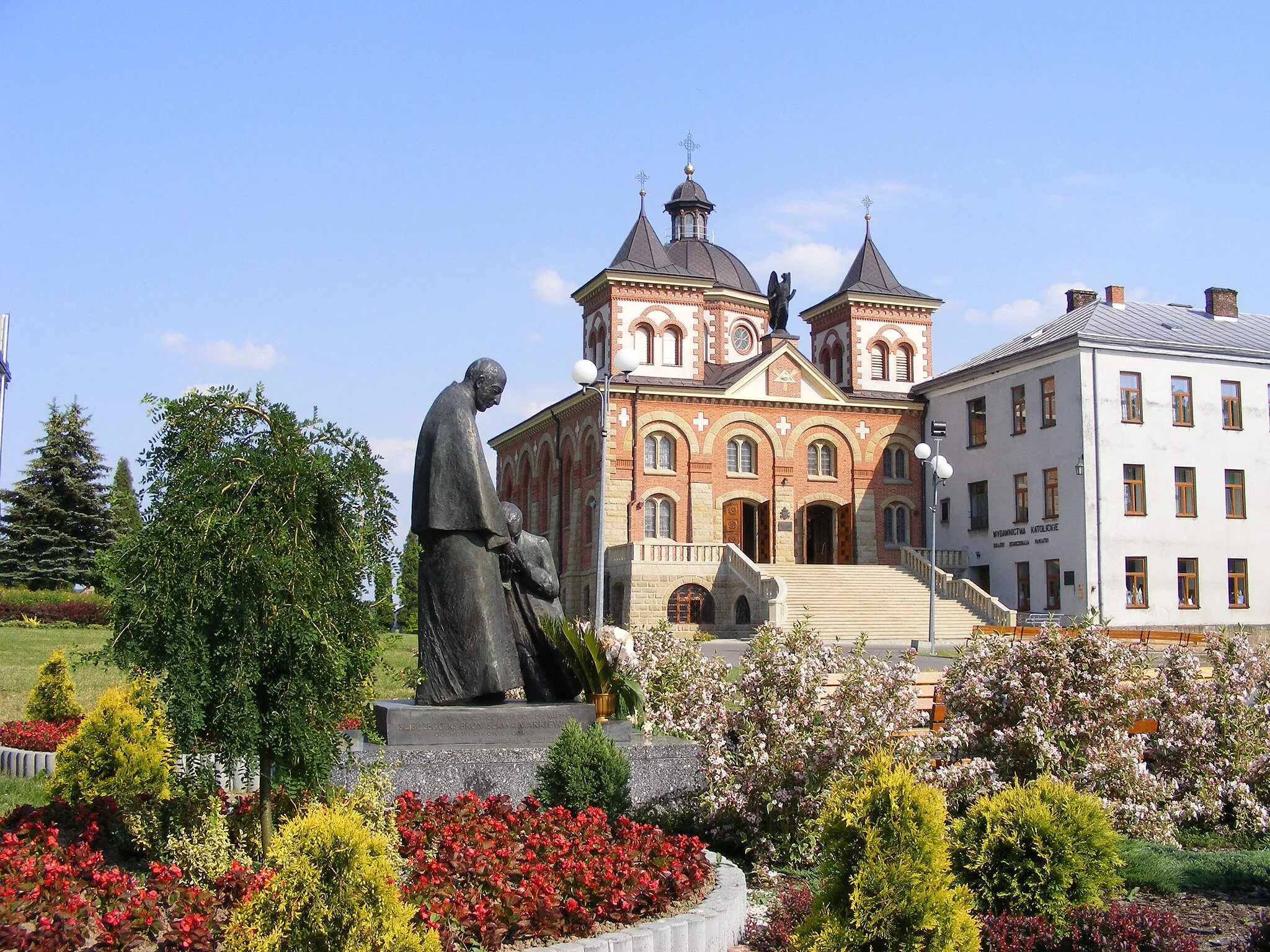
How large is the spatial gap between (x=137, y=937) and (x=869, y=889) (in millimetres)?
3435

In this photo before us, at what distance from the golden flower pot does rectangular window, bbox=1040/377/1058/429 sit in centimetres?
3182

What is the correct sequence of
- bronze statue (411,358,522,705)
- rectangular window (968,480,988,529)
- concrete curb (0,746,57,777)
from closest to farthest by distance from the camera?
bronze statue (411,358,522,705)
concrete curb (0,746,57,777)
rectangular window (968,480,988,529)

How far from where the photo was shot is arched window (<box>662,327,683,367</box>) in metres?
44.5

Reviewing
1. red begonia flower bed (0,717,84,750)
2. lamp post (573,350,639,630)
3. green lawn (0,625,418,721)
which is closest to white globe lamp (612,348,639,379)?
lamp post (573,350,639,630)

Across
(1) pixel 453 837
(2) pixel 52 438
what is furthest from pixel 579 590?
(1) pixel 453 837

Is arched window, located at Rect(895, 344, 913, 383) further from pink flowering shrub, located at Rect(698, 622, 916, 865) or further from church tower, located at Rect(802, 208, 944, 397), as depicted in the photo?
pink flowering shrub, located at Rect(698, 622, 916, 865)

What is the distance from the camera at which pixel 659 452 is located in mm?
42750

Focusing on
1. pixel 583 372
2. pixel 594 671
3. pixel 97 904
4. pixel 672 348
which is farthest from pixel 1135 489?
pixel 97 904

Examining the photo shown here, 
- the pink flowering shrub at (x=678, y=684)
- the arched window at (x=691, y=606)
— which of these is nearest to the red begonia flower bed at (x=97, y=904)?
the pink flowering shrub at (x=678, y=684)

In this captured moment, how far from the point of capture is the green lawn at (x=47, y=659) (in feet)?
56.2

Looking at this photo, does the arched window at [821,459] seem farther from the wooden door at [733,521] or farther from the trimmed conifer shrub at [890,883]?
the trimmed conifer shrub at [890,883]

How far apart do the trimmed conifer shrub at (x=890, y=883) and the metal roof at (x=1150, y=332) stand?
3556 cm

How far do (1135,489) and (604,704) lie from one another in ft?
105

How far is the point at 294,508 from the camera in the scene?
21.3 ft
